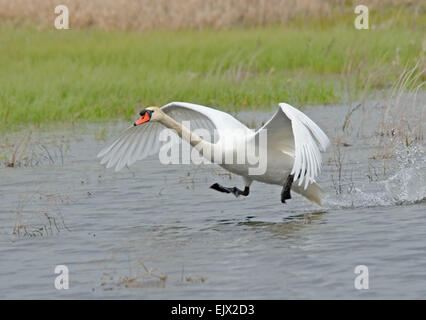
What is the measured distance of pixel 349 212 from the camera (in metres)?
8.83

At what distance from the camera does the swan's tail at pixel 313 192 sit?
29.6ft

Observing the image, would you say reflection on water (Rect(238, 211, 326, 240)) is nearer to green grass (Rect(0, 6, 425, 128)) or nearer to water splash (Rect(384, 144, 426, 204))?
water splash (Rect(384, 144, 426, 204))

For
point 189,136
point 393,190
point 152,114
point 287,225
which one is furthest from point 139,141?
point 393,190

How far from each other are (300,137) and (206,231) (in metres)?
1.29

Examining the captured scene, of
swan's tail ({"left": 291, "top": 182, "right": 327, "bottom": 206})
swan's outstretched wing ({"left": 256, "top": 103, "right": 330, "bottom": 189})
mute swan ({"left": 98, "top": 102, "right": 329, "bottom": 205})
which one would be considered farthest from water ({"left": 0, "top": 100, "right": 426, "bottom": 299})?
swan's outstretched wing ({"left": 256, "top": 103, "right": 330, "bottom": 189})

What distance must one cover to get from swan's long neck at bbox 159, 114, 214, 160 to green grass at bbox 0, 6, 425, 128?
4.40 m

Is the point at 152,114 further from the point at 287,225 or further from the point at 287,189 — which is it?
the point at 287,225

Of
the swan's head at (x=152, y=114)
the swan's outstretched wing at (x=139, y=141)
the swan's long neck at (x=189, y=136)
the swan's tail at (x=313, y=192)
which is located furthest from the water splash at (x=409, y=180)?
the swan's head at (x=152, y=114)

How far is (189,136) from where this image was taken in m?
8.86

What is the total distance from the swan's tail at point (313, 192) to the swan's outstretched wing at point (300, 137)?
0.49 metres

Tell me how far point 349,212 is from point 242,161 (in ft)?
3.65

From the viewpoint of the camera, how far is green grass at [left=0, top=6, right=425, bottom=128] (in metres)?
15.0
